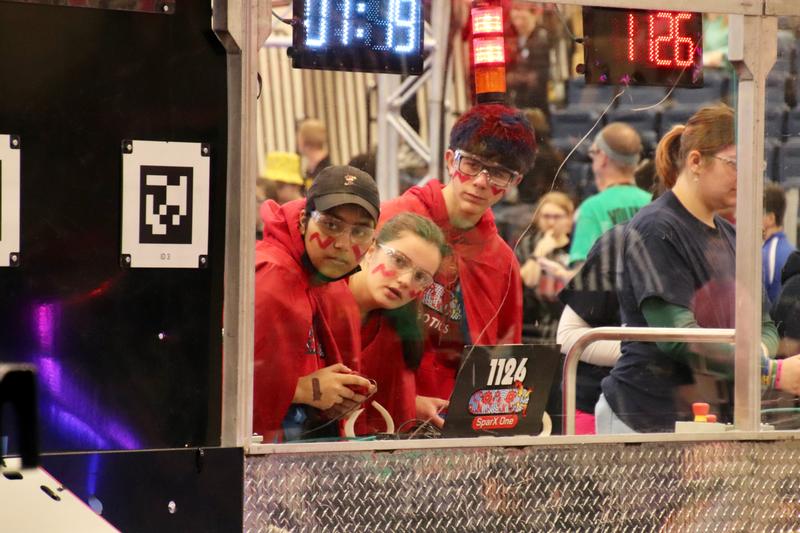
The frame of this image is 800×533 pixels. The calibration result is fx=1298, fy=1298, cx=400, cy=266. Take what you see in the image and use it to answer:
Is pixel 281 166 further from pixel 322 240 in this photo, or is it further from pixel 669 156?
pixel 669 156

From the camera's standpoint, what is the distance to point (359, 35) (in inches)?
133

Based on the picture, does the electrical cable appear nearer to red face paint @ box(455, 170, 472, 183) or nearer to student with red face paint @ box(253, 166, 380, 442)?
student with red face paint @ box(253, 166, 380, 442)

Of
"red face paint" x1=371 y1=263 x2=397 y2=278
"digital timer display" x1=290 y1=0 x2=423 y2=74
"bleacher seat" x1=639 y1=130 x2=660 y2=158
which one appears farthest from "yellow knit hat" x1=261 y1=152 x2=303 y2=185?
"bleacher seat" x1=639 y1=130 x2=660 y2=158

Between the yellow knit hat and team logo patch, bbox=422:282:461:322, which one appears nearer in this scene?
the yellow knit hat

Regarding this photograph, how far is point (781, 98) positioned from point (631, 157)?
19.8 inches

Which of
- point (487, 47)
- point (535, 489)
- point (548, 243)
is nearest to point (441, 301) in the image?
point (548, 243)

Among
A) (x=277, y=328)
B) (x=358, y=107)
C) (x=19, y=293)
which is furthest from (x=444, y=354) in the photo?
(x=19, y=293)

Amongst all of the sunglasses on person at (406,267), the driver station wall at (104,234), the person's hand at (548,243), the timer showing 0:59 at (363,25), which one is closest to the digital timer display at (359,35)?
the timer showing 0:59 at (363,25)

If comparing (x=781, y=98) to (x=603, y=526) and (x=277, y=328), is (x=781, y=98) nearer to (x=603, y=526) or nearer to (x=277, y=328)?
(x=603, y=526)

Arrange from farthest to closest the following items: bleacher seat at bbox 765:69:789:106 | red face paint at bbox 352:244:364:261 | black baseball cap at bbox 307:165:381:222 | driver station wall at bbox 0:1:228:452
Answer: bleacher seat at bbox 765:69:789:106 → red face paint at bbox 352:244:364:261 → black baseball cap at bbox 307:165:381:222 → driver station wall at bbox 0:1:228:452

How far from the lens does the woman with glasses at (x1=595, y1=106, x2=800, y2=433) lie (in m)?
3.75

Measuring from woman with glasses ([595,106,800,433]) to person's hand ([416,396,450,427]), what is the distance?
0.55m

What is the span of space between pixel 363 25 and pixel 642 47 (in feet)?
2.72

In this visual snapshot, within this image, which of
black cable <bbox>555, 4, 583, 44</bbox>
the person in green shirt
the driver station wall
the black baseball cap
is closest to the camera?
the driver station wall
